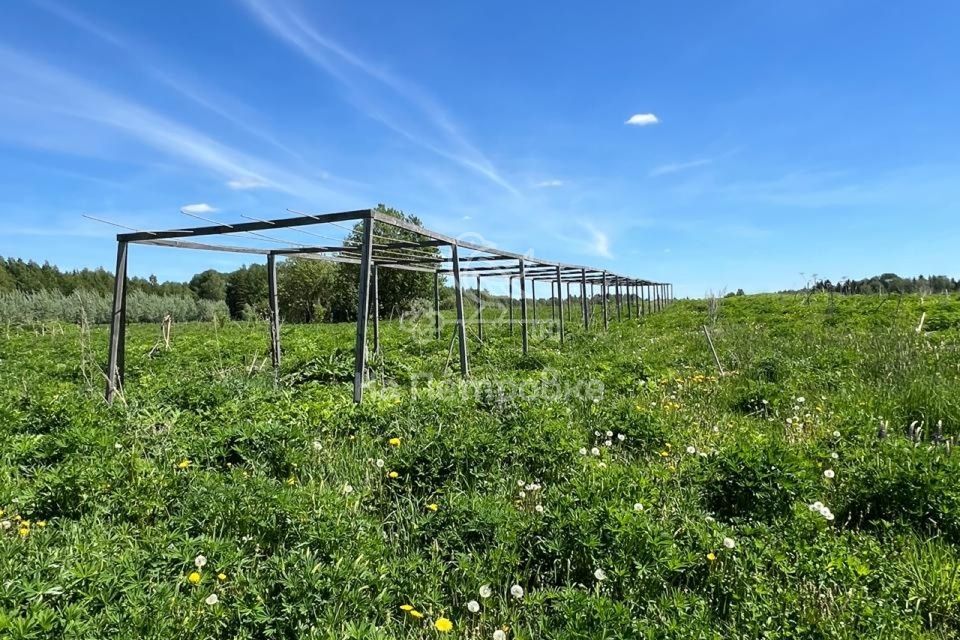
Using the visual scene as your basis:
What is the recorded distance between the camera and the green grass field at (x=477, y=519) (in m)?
2.01

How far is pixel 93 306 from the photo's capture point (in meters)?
23.0

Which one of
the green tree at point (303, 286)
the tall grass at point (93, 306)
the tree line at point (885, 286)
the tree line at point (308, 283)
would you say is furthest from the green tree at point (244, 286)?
the tree line at point (885, 286)

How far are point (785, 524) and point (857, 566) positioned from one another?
0.45m

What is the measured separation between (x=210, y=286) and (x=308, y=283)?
55.0 metres

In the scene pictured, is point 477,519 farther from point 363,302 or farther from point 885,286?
point 885,286

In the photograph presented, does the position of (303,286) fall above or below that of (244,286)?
below

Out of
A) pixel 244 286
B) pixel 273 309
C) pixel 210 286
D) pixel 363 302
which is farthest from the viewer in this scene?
Result: pixel 210 286

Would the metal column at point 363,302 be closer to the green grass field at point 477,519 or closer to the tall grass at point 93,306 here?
the green grass field at point 477,519

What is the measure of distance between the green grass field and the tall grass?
22658 mm

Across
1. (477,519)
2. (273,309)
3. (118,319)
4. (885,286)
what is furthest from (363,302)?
(885,286)

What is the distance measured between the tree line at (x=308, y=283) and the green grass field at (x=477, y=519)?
3621mm

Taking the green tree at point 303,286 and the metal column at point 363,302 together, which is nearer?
the metal column at point 363,302

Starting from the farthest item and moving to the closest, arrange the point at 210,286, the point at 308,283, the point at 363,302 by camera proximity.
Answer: the point at 210,286
the point at 308,283
the point at 363,302

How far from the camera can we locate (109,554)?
2.44 meters
